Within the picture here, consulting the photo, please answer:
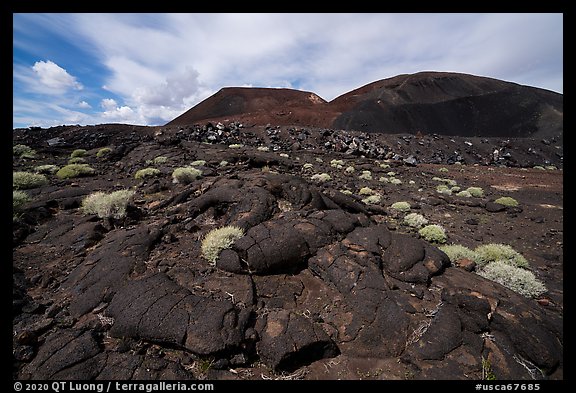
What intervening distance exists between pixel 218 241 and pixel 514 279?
7469mm

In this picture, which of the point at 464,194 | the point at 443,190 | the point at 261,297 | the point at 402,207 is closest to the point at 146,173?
the point at 261,297

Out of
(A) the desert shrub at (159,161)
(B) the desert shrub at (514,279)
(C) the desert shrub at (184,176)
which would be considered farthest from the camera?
(A) the desert shrub at (159,161)

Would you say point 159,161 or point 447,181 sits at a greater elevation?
point 159,161

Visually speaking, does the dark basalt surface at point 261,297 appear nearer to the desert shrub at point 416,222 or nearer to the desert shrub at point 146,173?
the desert shrub at point 416,222

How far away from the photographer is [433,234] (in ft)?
29.9

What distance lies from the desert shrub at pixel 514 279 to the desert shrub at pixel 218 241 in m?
6.51

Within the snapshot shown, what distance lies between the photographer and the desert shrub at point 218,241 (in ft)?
19.5

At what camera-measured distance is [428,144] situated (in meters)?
31.9

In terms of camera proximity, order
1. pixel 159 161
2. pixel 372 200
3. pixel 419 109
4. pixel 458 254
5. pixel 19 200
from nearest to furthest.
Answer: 1. pixel 458 254
2. pixel 19 200
3. pixel 372 200
4. pixel 159 161
5. pixel 419 109

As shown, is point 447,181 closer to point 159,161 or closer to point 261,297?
point 261,297

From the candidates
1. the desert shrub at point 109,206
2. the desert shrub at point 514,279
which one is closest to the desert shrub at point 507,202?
the desert shrub at point 514,279

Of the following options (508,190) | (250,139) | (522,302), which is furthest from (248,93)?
(522,302)

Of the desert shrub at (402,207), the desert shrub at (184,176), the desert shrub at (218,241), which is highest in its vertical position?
the desert shrub at (184,176)

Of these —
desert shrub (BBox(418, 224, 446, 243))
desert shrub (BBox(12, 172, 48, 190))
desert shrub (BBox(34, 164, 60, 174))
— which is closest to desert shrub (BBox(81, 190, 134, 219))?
desert shrub (BBox(12, 172, 48, 190))
